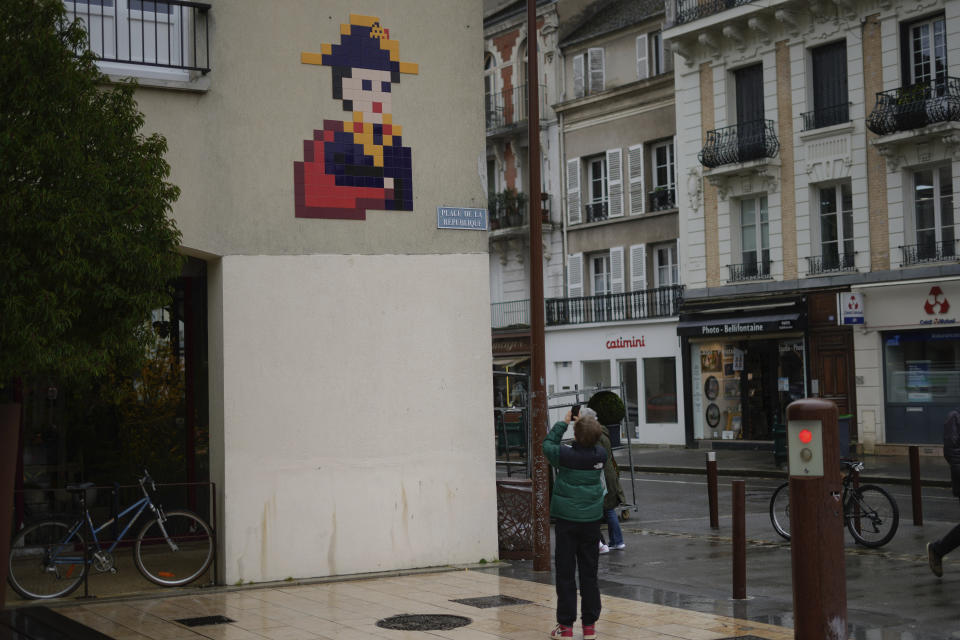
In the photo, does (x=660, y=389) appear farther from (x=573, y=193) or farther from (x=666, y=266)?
(x=573, y=193)

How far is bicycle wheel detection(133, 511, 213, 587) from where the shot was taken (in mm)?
10766

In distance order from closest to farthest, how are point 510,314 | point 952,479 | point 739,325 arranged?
point 952,479
point 739,325
point 510,314

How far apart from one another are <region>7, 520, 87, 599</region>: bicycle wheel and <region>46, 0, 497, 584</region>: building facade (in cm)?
134

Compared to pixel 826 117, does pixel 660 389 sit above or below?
below

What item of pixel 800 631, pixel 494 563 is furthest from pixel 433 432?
pixel 800 631

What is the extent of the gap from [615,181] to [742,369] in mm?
7960

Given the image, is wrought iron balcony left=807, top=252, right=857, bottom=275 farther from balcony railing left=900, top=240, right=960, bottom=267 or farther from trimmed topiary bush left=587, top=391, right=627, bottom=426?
trimmed topiary bush left=587, top=391, right=627, bottom=426

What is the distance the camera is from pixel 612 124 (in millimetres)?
35594

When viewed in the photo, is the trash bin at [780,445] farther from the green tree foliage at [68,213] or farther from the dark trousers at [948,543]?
the green tree foliage at [68,213]

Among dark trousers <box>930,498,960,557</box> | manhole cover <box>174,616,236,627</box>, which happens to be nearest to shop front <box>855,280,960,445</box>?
dark trousers <box>930,498,960,557</box>

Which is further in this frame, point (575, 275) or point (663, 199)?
point (575, 275)

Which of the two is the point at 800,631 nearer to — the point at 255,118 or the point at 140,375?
the point at 255,118

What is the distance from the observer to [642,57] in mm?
34688

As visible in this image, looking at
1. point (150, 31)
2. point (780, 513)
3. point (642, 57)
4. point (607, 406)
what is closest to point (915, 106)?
point (642, 57)
